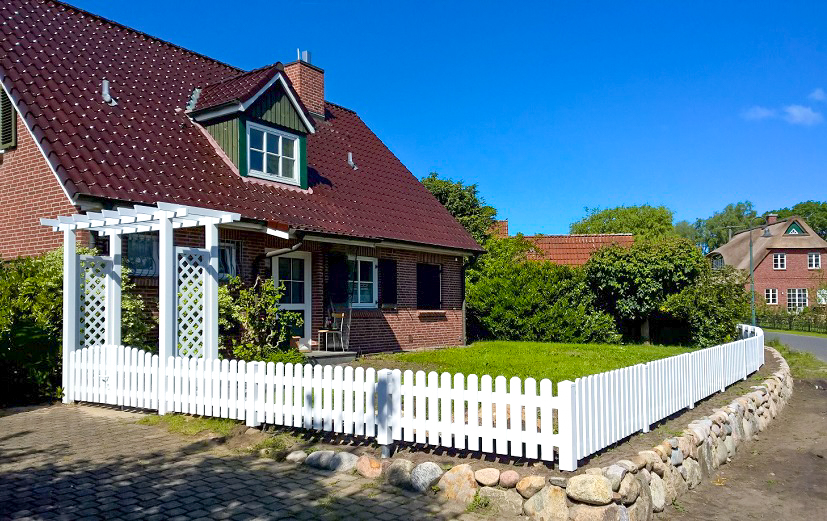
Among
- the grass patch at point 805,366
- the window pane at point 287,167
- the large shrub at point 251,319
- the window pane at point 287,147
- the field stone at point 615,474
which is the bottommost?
the grass patch at point 805,366

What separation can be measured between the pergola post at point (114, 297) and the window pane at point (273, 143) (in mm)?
5641

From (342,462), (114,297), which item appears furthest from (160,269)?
(342,462)

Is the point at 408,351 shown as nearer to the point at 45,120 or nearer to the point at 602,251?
the point at 602,251

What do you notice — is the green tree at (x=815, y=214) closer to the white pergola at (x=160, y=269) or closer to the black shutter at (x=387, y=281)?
the black shutter at (x=387, y=281)

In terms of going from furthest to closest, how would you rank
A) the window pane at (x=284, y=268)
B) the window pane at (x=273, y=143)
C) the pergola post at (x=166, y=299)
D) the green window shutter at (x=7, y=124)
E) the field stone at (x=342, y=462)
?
the window pane at (x=273, y=143) → the window pane at (x=284, y=268) → the green window shutter at (x=7, y=124) → the pergola post at (x=166, y=299) → the field stone at (x=342, y=462)

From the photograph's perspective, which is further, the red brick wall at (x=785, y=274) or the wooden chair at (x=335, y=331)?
the red brick wall at (x=785, y=274)

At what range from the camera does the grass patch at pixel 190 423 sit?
7926 millimetres

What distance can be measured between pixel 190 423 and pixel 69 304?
2.99 meters

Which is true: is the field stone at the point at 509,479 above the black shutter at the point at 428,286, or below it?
below

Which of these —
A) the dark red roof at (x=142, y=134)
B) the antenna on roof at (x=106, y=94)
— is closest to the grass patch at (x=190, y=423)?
the dark red roof at (x=142, y=134)

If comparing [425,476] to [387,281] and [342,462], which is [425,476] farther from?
[387,281]

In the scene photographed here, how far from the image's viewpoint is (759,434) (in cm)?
1029

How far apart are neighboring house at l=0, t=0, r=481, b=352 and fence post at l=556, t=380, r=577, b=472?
669cm

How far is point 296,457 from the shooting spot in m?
6.92
